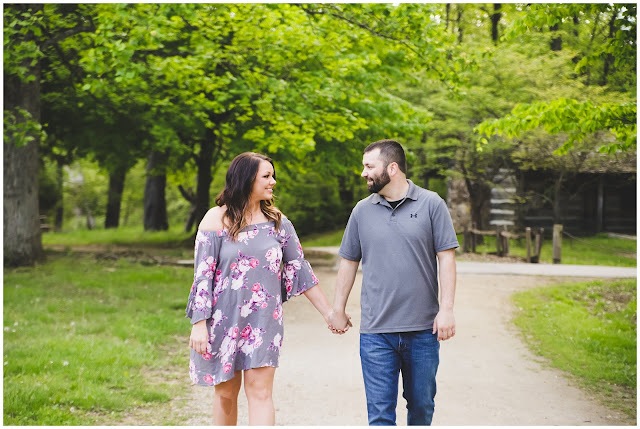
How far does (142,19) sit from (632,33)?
7.15 m

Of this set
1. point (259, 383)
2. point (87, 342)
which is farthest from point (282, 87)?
point (259, 383)

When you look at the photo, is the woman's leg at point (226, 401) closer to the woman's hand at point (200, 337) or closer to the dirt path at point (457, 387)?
the woman's hand at point (200, 337)

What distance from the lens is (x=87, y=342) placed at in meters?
7.73

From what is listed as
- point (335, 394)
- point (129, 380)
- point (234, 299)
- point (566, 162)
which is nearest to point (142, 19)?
point (129, 380)

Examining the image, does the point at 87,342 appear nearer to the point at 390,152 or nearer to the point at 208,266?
the point at 208,266

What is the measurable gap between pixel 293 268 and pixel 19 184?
11.9 m

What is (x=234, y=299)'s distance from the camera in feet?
12.7

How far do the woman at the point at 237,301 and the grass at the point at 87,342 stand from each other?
2032 millimetres

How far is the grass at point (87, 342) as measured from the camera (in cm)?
564

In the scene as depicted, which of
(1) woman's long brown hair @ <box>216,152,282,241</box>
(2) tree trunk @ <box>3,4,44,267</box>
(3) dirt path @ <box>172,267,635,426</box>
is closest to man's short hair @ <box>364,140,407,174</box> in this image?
(1) woman's long brown hair @ <box>216,152,282,241</box>

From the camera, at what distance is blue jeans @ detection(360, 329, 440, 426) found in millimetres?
3826

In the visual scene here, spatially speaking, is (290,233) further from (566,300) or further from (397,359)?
(566,300)

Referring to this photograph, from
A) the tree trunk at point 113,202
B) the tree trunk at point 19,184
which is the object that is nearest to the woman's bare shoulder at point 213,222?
the tree trunk at point 19,184

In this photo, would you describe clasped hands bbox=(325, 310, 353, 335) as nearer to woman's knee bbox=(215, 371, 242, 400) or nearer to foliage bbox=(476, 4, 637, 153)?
woman's knee bbox=(215, 371, 242, 400)
